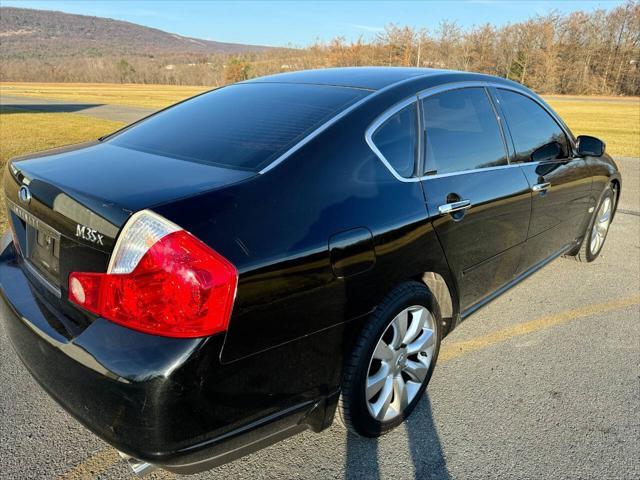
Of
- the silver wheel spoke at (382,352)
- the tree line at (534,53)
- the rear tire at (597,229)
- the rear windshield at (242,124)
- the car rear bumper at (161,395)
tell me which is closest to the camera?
the car rear bumper at (161,395)

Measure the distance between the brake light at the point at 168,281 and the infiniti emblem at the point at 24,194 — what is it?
0.69 meters

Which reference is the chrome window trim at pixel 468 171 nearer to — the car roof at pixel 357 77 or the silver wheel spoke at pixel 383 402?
the car roof at pixel 357 77

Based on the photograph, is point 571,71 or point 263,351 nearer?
point 263,351

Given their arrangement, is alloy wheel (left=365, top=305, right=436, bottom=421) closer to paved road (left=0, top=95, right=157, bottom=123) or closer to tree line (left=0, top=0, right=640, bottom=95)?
paved road (left=0, top=95, right=157, bottom=123)

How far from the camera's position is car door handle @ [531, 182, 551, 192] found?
321cm

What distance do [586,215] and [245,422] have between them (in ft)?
12.3

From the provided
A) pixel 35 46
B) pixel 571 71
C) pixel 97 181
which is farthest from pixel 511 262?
pixel 35 46

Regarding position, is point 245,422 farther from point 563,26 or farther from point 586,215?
point 563,26

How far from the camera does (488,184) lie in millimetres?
2768

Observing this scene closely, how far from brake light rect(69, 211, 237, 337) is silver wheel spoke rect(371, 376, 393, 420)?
3.38 ft

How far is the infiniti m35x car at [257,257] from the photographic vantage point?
5.06ft

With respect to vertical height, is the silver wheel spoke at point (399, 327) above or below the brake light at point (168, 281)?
below

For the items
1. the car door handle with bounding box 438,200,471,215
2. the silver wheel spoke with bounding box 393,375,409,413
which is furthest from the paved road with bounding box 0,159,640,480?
the car door handle with bounding box 438,200,471,215

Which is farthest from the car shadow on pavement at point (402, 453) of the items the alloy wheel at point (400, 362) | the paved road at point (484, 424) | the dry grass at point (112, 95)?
the dry grass at point (112, 95)
